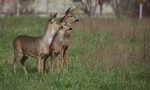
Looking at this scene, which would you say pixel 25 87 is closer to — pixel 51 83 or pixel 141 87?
pixel 51 83

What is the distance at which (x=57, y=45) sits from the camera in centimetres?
1240

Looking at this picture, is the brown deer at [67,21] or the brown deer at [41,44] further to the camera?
the brown deer at [67,21]

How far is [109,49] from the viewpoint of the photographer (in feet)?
47.9

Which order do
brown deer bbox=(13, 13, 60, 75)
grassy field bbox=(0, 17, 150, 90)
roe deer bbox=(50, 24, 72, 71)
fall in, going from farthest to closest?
roe deer bbox=(50, 24, 72, 71)
brown deer bbox=(13, 13, 60, 75)
grassy field bbox=(0, 17, 150, 90)

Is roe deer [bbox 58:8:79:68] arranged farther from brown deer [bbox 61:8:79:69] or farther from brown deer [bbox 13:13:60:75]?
brown deer [bbox 13:13:60:75]

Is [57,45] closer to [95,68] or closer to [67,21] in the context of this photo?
[67,21]

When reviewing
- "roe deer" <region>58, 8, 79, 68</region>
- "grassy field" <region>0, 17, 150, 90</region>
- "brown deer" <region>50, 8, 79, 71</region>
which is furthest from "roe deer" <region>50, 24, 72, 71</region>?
"grassy field" <region>0, 17, 150, 90</region>

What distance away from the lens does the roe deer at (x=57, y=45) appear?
12.3 m

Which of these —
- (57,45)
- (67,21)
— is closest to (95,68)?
(57,45)

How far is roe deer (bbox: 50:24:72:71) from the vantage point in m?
12.3

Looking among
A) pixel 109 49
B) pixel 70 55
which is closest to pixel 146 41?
pixel 109 49

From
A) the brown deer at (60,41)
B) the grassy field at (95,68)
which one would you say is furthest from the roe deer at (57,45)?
the grassy field at (95,68)

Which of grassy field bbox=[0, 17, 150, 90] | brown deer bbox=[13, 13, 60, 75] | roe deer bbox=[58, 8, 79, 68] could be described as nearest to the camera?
grassy field bbox=[0, 17, 150, 90]

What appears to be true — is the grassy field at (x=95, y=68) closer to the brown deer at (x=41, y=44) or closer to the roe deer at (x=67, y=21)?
the roe deer at (x=67, y=21)
